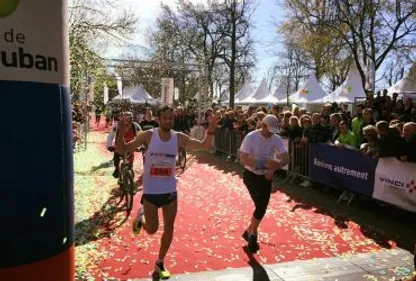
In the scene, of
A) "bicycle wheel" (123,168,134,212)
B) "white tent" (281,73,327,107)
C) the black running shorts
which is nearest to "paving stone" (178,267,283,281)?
the black running shorts

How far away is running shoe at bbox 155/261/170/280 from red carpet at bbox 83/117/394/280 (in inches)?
7.7

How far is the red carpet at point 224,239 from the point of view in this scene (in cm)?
588

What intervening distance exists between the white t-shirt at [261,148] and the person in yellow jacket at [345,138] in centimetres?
380

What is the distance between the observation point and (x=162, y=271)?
5.30 meters

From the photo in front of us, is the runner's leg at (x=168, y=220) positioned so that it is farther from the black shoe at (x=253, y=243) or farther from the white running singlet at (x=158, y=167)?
the black shoe at (x=253, y=243)

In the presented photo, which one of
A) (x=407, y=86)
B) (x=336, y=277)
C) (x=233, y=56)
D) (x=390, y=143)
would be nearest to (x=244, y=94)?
(x=233, y=56)

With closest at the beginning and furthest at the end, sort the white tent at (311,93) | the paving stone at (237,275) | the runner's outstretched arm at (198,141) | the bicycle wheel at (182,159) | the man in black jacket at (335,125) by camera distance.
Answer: the paving stone at (237,275) → the runner's outstretched arm at (198,141) → the man in black jacket at (335,125) → the bicycle wheel at (182,159) → the white tent at (311,93)

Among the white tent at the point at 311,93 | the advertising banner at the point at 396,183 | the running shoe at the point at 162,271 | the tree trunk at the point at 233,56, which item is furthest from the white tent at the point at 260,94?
the running shoe at the point at 162,271

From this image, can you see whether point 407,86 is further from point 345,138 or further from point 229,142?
point 345,138

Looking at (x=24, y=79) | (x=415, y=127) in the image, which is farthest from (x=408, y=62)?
(x=24, y=79)

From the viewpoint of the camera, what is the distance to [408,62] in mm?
26578

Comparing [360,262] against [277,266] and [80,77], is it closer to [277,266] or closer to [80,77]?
[277,266]

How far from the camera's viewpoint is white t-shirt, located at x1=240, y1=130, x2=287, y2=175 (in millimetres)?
6426

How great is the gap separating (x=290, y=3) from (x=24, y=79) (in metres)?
25.9
